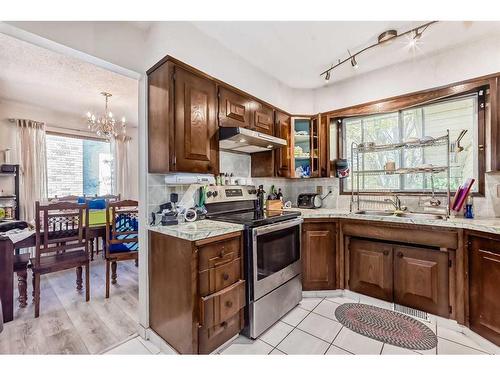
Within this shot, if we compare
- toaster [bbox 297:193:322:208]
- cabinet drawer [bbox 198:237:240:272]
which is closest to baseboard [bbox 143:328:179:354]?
cabinet drawer [bbox 198:237:240:272]

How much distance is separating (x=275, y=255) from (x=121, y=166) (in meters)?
4.58

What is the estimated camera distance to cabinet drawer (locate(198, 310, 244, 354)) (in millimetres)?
1423

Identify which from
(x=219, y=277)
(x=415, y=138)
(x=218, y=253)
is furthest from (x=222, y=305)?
(x=415, y=138)

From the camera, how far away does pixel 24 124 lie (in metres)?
3.77

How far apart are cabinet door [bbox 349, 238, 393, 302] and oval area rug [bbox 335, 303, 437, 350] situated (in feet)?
0.53

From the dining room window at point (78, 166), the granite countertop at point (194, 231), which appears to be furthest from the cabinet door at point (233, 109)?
the dining room window at point (78, 166)

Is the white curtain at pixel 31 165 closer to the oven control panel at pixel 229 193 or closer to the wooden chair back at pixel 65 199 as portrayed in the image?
the wooden chair back at pixel 65 199

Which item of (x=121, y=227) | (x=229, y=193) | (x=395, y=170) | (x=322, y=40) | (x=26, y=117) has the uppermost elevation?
(x=322, y=40)

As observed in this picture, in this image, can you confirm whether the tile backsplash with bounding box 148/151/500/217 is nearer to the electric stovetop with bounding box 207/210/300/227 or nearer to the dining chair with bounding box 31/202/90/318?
the electric stovetop with bounding box 207/210/300/227

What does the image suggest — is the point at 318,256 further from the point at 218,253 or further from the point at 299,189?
the point at 218,253

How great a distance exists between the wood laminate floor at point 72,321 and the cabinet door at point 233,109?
2001 mm

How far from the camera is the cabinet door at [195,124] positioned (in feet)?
5.48

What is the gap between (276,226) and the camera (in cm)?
188
